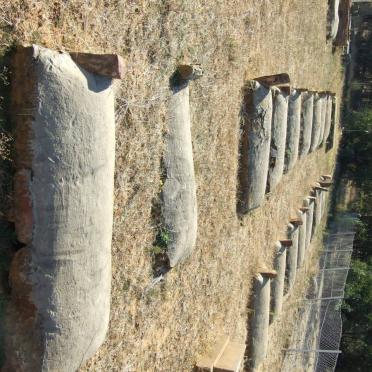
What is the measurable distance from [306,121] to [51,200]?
7.02 m

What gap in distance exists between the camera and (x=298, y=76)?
30.5ft

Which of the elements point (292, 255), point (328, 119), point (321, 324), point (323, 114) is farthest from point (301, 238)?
point (328, 119)

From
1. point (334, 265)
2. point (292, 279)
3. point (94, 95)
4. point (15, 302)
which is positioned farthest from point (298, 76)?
point (15, 302)

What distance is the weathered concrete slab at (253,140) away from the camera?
6484mm

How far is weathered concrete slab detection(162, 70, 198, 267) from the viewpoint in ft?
15.2

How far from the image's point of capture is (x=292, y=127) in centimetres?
832

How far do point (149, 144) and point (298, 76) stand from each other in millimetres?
5536

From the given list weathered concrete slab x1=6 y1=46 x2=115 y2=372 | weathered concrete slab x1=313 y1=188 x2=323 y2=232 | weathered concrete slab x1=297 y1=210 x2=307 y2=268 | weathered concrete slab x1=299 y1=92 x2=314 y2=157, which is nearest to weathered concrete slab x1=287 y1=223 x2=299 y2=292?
weathered concrete slab x1=297 y1=210 x2=307 y2=268

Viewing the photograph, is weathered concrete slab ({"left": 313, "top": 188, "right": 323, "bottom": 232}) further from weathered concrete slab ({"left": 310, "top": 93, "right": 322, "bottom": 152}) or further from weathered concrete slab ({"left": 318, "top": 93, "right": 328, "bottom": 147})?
weathered concrete slab ({"left": 310, "top": 93, "right": 322, "bottom": 152})

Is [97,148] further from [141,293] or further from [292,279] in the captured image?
[292,279]

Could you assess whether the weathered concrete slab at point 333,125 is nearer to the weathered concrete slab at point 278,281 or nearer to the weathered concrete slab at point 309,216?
the weathered concrete slab at point 309,216

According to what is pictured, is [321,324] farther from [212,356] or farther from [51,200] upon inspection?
[51,200]

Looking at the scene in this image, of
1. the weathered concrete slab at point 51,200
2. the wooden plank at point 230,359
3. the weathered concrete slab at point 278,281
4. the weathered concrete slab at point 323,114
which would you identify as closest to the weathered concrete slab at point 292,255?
the weathered concrete slab at point 278,281

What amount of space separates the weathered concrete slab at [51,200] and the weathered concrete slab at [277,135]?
13.9ft
